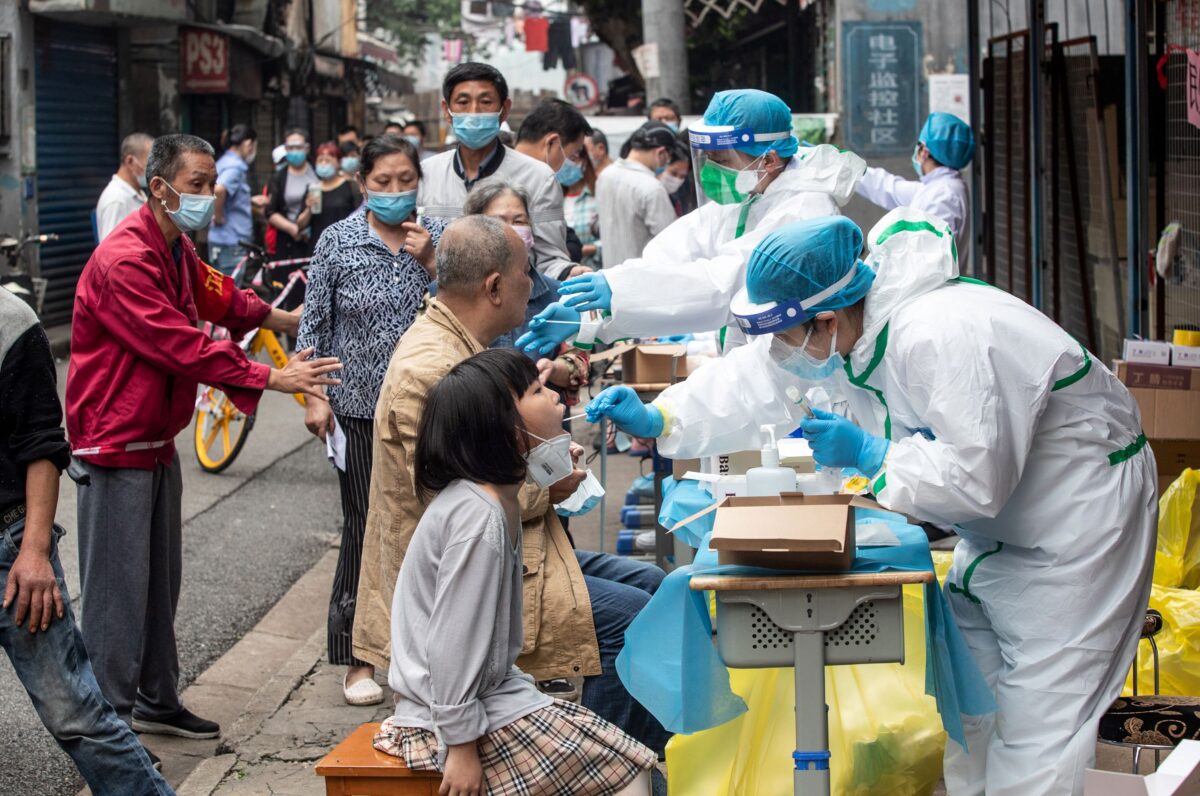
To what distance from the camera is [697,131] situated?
18.5ft

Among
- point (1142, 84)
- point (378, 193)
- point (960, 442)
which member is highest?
point (1142, 84)

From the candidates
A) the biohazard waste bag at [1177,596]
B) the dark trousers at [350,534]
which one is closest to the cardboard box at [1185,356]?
the biohazard waste bag at [1177,596]

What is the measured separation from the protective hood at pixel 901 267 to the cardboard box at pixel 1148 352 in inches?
93.2

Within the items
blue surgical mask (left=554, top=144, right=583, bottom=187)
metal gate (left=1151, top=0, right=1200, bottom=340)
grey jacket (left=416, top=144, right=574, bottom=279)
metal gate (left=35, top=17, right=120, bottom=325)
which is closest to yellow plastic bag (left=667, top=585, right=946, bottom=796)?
grey jacket (left=416, top=144, right=574, bottom=279)

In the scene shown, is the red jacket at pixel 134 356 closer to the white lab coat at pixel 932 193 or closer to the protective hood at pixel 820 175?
the protective hood at pixel 820 175

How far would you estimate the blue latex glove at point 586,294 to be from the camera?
4793 millimetres

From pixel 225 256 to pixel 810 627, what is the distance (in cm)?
1156

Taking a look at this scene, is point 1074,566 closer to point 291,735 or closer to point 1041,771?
point 1041,771

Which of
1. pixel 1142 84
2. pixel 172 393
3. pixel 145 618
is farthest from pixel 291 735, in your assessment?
pixel 1142 84

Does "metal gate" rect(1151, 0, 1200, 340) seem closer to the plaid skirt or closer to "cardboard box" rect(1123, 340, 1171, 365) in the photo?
"cardboard box" rect(1123, 340, 1171, 365)

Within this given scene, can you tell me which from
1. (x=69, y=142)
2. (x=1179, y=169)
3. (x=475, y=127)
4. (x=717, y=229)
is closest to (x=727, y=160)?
(x=717, y=229)

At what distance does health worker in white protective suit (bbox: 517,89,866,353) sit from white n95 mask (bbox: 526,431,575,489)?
4.13 feet

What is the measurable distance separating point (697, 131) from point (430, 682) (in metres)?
2.91

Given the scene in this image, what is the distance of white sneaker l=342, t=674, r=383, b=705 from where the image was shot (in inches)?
220
